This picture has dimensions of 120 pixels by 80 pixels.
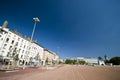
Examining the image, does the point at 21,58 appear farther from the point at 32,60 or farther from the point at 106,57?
the point at 106,57

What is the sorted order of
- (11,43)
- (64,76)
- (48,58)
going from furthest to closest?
(48,58), (11,43), (64,76)

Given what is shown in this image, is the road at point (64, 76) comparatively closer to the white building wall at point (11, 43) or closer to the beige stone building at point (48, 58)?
the white building wall at point (11, 43)

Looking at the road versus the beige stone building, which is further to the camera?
the beige stone building

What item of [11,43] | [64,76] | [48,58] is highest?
[11,43]

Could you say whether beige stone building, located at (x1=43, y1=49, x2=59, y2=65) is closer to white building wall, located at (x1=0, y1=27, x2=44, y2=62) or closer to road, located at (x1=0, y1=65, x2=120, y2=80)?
white building wall, located at (x1=0, y1=27, x2=44, y2=62)

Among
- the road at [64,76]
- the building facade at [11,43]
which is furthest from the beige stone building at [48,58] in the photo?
the road at [64,76]

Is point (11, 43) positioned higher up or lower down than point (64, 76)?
higher up

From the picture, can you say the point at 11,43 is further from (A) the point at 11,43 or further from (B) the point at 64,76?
(B) the point at 64,76

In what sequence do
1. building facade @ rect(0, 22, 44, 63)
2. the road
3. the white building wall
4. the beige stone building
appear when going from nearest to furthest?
the road → building facade @ rect(0, 22, 44, 63) → the white building wall → the beige stone building

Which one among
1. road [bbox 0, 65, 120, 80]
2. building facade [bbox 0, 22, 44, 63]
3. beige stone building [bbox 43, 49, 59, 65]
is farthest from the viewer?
beige stone building [bbox 43, 49, 59, 65]

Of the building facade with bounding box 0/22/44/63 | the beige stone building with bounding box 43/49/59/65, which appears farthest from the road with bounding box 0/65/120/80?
the beige stone building with bounding box 43/49/59/65

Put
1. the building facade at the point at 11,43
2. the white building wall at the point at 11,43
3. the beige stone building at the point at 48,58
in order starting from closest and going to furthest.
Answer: the building facade at the point at 11,43 < the white building wall at the point at 11,43 < the beige stone building at the point at 48,58

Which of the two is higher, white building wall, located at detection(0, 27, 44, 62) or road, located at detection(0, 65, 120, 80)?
white building wall, located at detection(0, 27, 44, 62)

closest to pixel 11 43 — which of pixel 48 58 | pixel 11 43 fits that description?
pixel 11 43
